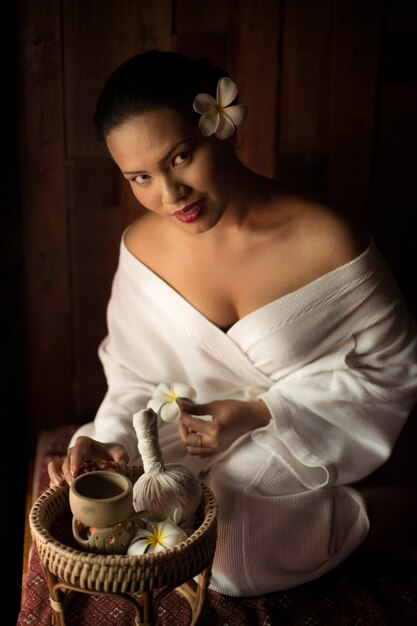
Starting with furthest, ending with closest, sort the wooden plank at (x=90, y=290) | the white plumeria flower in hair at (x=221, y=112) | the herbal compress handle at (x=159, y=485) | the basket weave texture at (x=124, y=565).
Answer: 1. the wooden plank at (x=90, y=290)
2. the white plumeria flower in hair at (x=221, y=112)
3. the herbal compress handle at (x=159, y=485)
4. the basket weave texture at (x=124, y=565)

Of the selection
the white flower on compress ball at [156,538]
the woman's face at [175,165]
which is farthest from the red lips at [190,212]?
the white flower on compress ball at [156,538]

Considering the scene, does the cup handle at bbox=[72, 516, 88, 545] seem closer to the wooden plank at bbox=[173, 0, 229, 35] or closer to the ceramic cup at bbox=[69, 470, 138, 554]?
the ceramic cup at bbox=[69, 470, 138, 554]

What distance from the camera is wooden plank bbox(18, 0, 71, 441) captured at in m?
1.78

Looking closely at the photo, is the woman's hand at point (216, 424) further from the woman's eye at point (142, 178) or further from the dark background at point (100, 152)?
the dark background at point (100, 152)

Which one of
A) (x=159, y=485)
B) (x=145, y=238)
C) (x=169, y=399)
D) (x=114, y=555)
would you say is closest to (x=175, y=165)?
(x=145, y=238)

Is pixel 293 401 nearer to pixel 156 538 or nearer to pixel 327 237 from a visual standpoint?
pixel 327 237

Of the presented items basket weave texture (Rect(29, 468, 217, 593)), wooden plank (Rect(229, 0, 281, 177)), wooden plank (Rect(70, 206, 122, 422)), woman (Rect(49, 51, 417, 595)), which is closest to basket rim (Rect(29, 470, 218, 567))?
basket weave texture (Rect(29, 468, 217, 593))

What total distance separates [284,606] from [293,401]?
0.39 m

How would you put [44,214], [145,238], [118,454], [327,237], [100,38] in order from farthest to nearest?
[44,214]
[100,38]
[145,238]
[327,237]
[118,454]

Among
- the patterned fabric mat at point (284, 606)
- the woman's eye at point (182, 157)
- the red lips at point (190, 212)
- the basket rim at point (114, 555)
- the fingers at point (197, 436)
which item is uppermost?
the woman's eye at point (182, 157)

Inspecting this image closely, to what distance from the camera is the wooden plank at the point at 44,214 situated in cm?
178

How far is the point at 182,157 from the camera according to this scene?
1.36 m

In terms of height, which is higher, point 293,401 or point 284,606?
point 293,401

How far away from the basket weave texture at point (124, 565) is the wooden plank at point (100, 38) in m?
1.06
